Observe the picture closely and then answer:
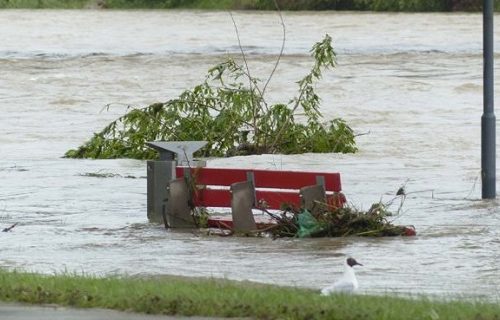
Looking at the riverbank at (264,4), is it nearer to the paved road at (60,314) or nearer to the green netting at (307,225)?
the green netting at (307,225)

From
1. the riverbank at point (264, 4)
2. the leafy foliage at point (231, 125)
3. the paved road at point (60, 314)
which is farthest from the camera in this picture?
the riverbank at point (264, 4)

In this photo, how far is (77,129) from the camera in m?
31.9

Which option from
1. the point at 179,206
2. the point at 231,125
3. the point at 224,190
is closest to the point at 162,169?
the point at 179,206

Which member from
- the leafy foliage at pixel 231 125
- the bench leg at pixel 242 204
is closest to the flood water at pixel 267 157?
the bench leg at pixel 242 204

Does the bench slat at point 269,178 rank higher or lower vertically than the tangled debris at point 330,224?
higher

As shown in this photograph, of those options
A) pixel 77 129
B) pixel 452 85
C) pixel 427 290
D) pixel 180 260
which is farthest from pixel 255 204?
pixel 452 85

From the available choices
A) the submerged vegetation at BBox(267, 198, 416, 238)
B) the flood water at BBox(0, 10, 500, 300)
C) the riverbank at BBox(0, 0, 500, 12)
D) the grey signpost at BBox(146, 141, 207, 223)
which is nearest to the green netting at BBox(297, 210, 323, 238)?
the submerged vegetation at BBox(267, 198, 416, 238)

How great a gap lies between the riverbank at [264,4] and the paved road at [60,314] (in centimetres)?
7129

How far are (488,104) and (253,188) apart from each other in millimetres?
3353

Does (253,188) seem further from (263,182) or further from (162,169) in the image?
(162,169)

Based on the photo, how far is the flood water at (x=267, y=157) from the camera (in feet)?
43.8

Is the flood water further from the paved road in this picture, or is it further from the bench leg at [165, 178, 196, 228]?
the paved road

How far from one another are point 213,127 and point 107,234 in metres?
7.95

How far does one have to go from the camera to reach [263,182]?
49.4 ft
